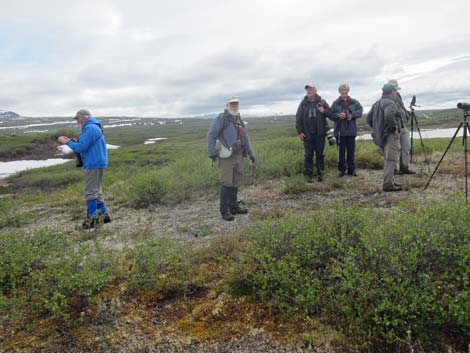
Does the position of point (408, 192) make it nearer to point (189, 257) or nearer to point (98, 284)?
point (189, 257)

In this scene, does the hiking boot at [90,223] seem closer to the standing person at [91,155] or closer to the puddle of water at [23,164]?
the standing person at [91,155]

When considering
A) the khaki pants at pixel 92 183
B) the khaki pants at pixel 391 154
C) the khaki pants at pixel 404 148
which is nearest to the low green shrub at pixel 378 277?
the khaki pants at pixel 391 154

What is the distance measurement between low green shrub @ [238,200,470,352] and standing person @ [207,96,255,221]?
2532mm

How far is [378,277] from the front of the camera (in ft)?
10.5

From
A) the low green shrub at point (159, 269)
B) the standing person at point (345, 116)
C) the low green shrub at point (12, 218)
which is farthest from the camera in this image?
the standing person at point (345, 116)

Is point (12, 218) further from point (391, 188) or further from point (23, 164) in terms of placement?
point (23, 164)

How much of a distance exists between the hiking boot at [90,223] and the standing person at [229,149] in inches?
101

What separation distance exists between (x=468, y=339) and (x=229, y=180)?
458 centimetres

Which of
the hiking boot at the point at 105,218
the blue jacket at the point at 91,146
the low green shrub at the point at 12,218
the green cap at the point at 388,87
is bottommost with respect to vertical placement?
the low green shrub at the point at 12,218

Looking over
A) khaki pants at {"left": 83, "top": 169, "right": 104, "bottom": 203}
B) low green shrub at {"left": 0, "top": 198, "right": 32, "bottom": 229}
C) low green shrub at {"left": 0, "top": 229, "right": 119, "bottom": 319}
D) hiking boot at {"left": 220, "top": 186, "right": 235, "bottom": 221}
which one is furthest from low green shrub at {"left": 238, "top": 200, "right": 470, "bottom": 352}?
low green shrub at {"left": 0, "top": 198, "right": 32, "bottom": 229}

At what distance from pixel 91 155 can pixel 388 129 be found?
6241mm

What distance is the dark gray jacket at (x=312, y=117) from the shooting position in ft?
27.6

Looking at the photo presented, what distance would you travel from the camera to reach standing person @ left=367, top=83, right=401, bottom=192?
7.25m

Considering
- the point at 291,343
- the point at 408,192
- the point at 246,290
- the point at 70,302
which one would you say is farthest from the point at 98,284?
the point at 408,192
